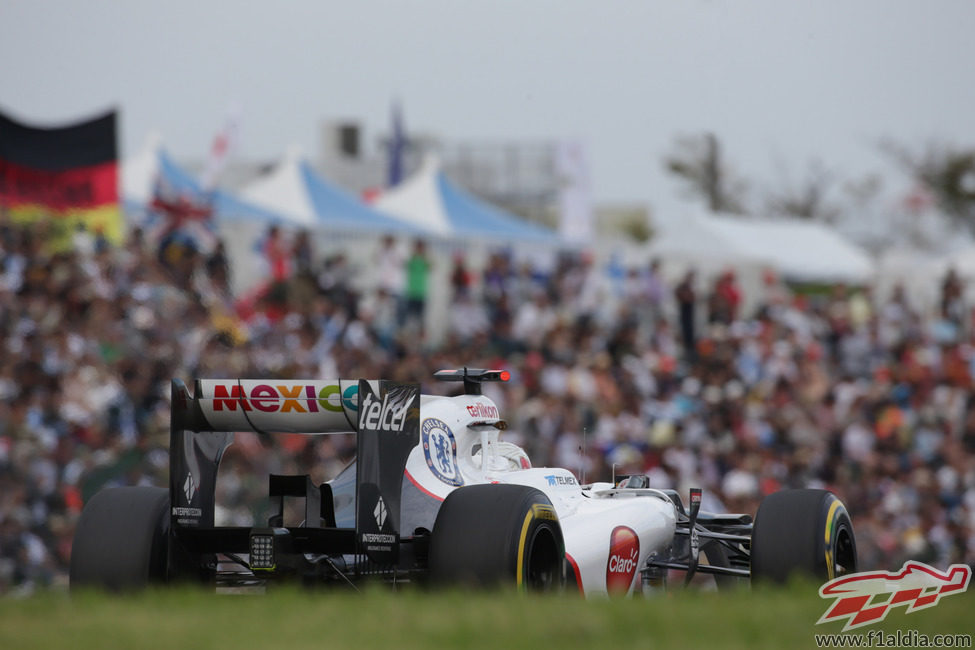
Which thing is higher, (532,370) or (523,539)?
(532,370)

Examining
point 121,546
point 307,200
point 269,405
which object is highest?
point 307,200

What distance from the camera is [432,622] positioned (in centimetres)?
514

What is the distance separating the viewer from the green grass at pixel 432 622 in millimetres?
4898

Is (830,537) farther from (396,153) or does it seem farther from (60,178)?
(396,153)

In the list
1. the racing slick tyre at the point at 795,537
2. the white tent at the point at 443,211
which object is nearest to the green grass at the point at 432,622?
the racing slick tyre at the point at 795,537

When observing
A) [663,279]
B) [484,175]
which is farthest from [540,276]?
[484,175]

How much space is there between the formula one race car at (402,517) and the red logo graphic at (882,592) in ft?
2.35

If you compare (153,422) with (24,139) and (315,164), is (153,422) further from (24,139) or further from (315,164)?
(315,164)

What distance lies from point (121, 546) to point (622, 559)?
2.74 meters

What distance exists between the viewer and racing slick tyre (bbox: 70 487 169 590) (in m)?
7.27

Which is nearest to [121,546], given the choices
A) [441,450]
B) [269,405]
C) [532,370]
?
[269,405]

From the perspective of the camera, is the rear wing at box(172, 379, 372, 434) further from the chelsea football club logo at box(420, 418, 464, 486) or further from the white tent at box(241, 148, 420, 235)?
the white tent at box(241, 148, 420, 235)

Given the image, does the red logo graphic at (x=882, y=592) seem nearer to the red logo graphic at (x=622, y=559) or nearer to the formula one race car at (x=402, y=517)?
the formula one race car at (x=402, y=517)

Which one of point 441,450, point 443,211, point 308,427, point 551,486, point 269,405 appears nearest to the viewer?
point 269,405
